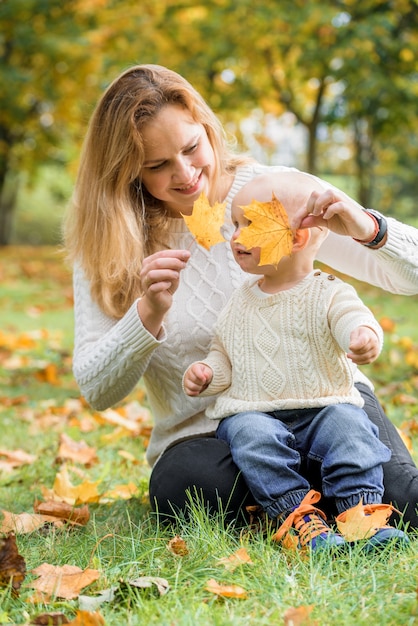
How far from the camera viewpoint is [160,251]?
222cm

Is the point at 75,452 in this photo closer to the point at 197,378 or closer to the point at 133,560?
the point at 197,378

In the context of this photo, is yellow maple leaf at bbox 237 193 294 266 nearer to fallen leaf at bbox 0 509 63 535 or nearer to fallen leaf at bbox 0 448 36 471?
fallen leaf at bbox 0 509 63 535

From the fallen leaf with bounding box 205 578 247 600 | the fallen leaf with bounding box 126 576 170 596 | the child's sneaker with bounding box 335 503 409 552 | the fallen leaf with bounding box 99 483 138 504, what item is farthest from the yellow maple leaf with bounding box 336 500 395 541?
the fallen leaf with bounding box 99 483 138 504

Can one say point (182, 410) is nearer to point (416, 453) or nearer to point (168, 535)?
point (168, 535)

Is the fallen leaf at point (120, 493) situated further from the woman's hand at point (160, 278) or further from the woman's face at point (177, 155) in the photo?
the woman's face at point (177, 155)

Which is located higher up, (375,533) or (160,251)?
(160,251)

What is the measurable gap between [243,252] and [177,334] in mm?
501

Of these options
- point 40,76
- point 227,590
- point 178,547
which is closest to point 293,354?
point 178,547

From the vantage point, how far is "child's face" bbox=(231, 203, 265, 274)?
84.3 inches

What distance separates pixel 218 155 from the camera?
259 centimetres

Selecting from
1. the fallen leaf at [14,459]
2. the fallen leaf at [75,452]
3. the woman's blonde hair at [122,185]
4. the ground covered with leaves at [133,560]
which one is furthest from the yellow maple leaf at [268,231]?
the fallen leaf at [14,459]

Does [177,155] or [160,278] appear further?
[177,155]

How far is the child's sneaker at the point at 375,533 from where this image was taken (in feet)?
5.95

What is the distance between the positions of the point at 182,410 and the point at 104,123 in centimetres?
100
